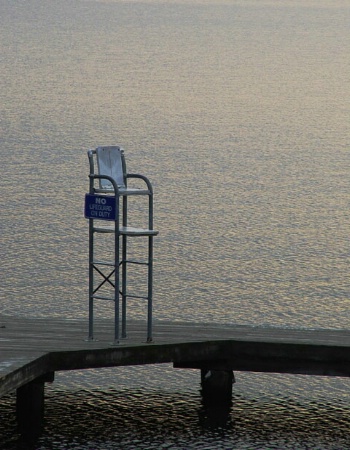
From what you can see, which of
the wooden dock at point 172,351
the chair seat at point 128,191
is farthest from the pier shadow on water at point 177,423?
the chair seat at point 128,191

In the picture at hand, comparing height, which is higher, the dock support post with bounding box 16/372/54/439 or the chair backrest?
the chair backrest

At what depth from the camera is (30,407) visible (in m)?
11.8

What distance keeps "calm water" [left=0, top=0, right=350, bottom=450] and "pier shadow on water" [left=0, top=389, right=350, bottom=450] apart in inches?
0.8

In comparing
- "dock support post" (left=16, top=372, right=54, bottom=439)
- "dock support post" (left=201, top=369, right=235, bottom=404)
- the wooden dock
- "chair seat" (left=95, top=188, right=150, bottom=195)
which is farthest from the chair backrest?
"dock support post" (left=201, top=369, right=235, bottom=404)

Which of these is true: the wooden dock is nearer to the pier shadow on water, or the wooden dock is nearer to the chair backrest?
the pier shadow on water

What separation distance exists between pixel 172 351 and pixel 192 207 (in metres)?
13.5

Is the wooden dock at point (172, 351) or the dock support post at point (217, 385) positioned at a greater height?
the wooden dock at point (172, 351)

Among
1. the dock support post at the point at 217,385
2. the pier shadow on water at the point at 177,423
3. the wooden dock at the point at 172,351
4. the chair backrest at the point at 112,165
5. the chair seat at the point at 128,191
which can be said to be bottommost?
the pier shadow on water at the point at 177,423

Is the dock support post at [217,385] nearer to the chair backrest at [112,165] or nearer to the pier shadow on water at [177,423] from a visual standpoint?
the pier shadow on water at [177,423]

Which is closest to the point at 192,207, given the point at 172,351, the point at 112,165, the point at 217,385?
the point at 217,385

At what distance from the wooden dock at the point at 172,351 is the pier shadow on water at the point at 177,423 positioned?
0.27 metres

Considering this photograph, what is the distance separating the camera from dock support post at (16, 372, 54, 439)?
11.8 m

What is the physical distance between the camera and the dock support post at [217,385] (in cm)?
1253

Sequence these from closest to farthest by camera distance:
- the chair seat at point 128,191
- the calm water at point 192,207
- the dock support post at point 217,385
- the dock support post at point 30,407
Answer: the chair seat at point 128,191, the dock support post at point 30,407, the calm water at point 192,207, the dock support post at point 217,385
